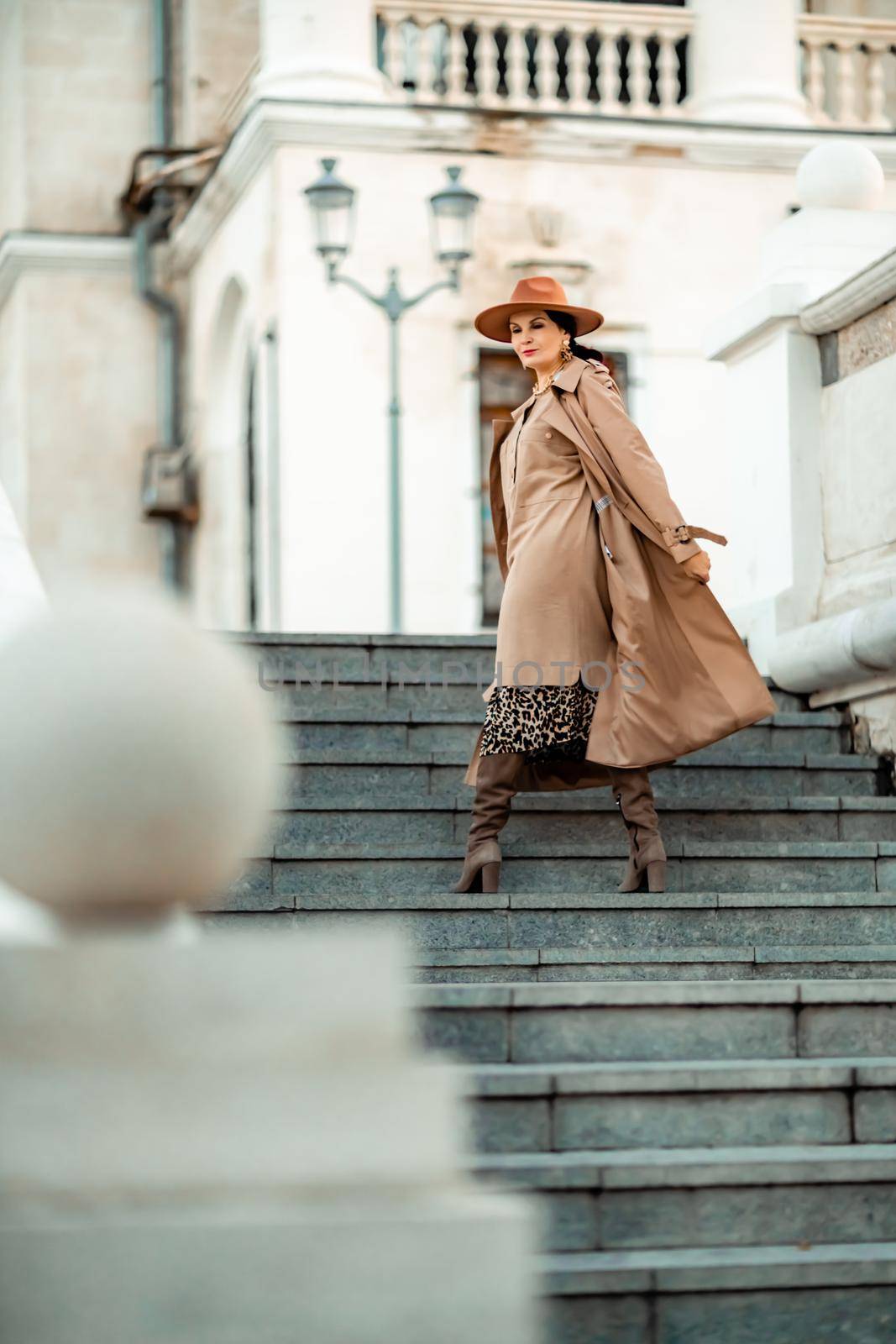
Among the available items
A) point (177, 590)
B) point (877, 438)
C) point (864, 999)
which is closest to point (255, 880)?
point (864, 999)

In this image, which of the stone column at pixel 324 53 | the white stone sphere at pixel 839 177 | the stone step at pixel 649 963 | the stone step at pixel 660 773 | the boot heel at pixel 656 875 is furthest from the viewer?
the stone column at pixel 324 53

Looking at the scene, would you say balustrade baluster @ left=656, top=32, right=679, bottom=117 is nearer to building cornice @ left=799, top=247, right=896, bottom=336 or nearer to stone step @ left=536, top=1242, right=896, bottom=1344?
building cornice @ left=799, top=247, right=896, bottom=336

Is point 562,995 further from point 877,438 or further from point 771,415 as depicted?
point 771,415

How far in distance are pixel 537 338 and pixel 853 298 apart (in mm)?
2034

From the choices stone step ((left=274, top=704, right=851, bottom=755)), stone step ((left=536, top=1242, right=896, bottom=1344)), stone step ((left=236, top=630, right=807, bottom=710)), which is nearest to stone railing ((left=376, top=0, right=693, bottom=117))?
stone step ((left=236, top=630, right=807, bottom=710))

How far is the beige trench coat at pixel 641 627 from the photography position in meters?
7.30

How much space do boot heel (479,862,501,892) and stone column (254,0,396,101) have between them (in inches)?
418

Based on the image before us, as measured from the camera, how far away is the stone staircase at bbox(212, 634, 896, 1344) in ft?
15.6

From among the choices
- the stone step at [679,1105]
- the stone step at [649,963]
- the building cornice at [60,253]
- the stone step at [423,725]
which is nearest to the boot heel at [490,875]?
the stone step at [649,963]

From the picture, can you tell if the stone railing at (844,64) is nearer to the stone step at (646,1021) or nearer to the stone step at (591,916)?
the stone step at (591,916)

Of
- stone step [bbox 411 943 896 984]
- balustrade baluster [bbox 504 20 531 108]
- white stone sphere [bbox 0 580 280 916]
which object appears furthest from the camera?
balustrade baluster [bbox 504 20 531 108]

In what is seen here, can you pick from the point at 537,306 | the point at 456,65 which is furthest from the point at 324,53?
the point at 537,306

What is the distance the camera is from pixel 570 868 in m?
7.38

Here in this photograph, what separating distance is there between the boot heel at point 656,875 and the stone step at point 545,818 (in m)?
0.60
